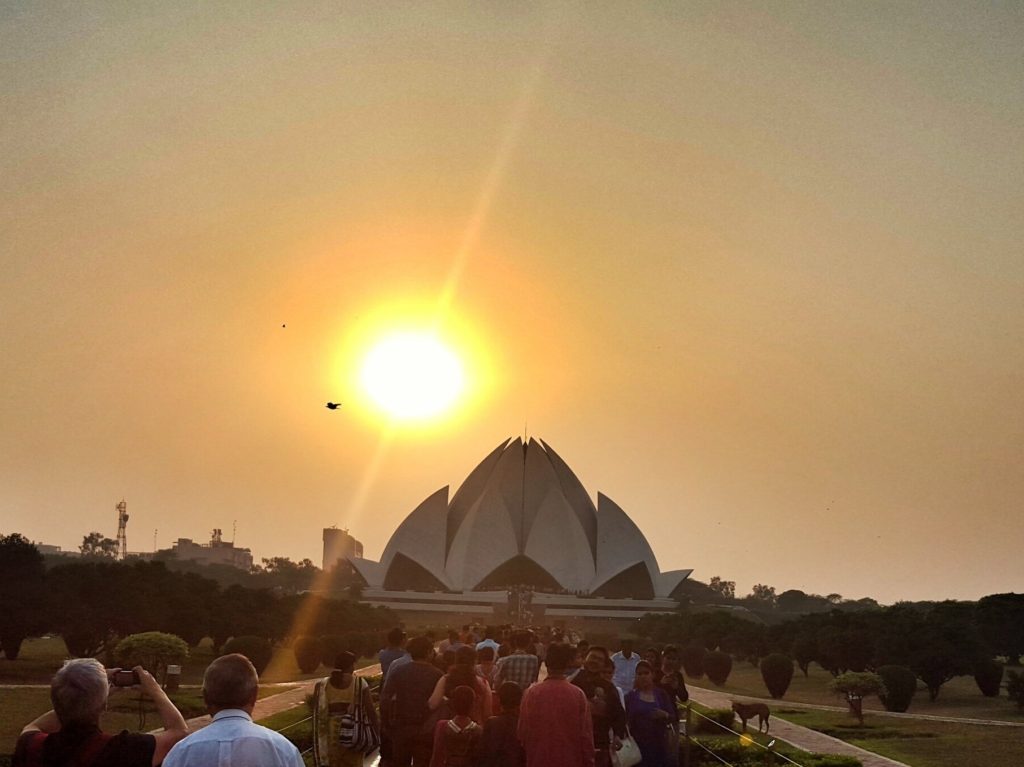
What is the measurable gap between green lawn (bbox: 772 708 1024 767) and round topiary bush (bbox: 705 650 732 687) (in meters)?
10.1

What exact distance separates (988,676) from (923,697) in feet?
5.48

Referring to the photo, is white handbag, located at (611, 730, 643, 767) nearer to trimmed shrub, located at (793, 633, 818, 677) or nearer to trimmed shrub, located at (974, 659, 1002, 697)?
trimmed shrub, located at (974, 659, 1002, 697)

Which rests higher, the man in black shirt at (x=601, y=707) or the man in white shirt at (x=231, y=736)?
the man in black shirt at (x=601, y=707)

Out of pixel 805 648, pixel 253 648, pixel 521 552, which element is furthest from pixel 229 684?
pixel 521 552

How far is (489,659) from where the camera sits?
8.80 m

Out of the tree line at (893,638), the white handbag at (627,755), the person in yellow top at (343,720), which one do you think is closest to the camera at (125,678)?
the person in yellow top at (343,720)

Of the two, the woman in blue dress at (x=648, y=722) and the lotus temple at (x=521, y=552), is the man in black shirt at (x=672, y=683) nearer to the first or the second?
the woman in blue dress at (x=648, y=722)

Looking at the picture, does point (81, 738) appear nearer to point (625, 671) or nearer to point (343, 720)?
point (343, 720)

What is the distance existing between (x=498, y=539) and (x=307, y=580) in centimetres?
6191

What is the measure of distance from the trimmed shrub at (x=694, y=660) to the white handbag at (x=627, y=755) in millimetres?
26395

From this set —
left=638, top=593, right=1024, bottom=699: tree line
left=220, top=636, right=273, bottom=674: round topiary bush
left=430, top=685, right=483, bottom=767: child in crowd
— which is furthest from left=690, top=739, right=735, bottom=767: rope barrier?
left=220, top=636, right=273, bottom=674: round topiary bush

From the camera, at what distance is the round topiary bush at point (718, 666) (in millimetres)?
30812

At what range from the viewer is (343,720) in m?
6.86

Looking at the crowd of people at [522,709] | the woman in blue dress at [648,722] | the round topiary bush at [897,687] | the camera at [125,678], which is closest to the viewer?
the camera at [125,678]
